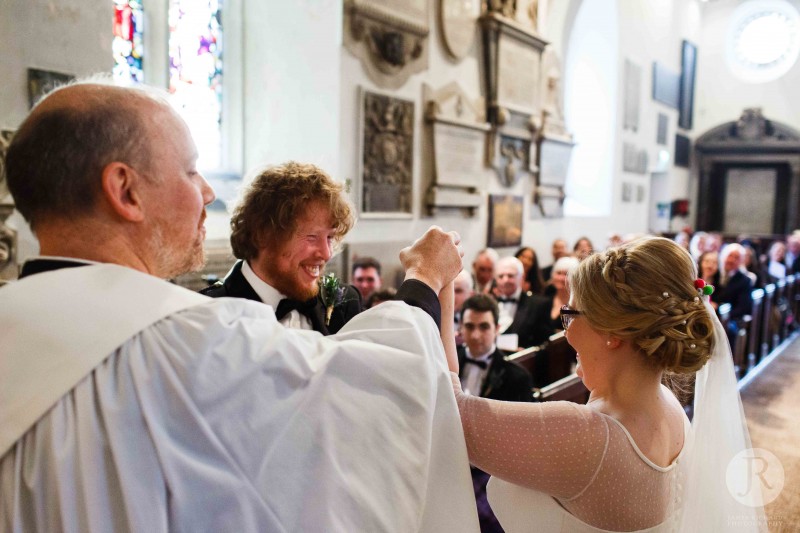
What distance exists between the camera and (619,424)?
155 centimetres

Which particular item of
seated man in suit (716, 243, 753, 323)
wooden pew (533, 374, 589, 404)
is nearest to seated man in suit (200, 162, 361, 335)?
wooden pew (533, 374, 589, 404)

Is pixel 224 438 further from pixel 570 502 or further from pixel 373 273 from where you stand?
pixel 373 273

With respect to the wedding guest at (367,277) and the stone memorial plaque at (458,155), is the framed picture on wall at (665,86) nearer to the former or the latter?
the stone memorial plaque at (458,155)

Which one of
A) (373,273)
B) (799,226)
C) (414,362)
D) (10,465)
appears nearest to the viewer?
(10,465)

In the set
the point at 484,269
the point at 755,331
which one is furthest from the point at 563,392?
the point at 755,331

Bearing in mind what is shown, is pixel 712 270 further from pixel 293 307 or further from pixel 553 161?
pixel 293 307

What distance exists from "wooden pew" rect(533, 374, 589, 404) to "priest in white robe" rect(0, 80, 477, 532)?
229 cm

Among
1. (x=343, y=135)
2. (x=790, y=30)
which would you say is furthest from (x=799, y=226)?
(x=343, y=135)

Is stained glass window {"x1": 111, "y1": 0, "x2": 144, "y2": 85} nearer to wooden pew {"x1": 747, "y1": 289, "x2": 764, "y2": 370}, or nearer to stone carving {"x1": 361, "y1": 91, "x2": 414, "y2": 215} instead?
stone carving {"x1": 361, "y1": 91, "x2": 414, "y2": 215}

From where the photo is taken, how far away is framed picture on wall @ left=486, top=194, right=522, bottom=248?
8.52 meters

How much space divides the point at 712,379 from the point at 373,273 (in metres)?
3.96

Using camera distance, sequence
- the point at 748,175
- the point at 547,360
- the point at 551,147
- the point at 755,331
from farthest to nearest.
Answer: the point at 748,175
the point at 551,147
the point at 755,331
the point at 547,360

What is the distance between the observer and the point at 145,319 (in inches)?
46.4

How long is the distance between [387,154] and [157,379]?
567 cm
